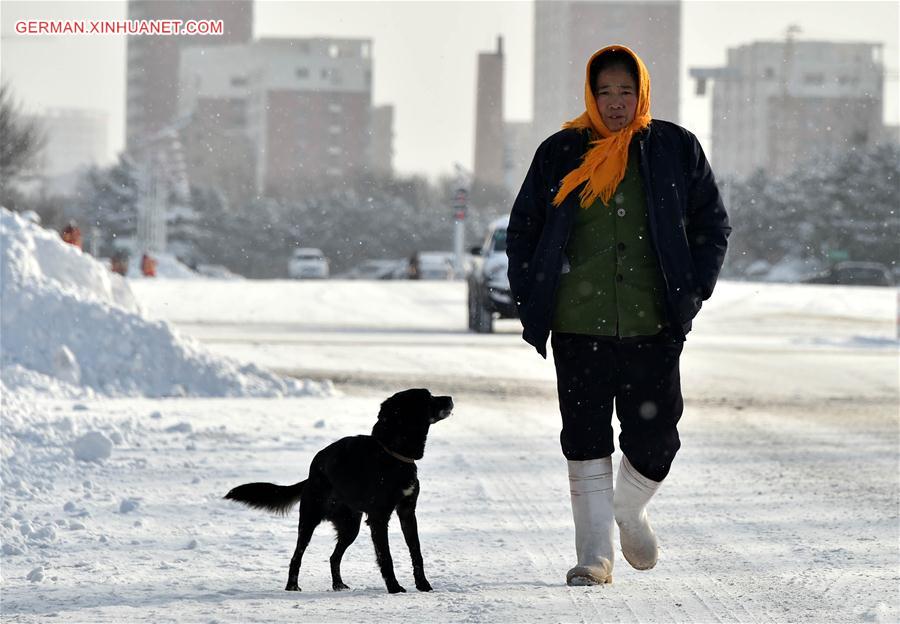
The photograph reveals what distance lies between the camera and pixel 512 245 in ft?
16.6

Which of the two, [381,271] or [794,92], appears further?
[794,92]

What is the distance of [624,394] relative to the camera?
507 centimetres

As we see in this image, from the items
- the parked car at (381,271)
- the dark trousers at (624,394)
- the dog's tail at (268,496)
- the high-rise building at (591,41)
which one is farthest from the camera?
the high-rise building at (591,41)

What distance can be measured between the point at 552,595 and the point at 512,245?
1.15 m

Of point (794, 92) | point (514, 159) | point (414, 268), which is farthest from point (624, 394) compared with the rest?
point (794, 92)

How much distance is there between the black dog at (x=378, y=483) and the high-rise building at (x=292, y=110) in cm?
14694

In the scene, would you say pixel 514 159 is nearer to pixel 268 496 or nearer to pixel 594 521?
pixel 268 496

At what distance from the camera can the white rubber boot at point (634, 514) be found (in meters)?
5.18

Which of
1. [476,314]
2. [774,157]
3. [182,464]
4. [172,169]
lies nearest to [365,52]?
[774,157]

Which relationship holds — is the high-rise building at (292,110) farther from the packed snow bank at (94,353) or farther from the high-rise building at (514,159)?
the packed snow bank at (94,353)

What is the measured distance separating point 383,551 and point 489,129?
414 feet

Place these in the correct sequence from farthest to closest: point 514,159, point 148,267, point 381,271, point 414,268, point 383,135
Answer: point 383,135 → point 514,159 → point 381,271 → point 414,268 → point 148,267

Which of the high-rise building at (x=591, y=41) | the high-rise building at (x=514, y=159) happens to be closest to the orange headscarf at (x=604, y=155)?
the high-rise building at (x=514, y=159)

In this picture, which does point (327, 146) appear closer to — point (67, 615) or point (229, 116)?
point (229, 116)
